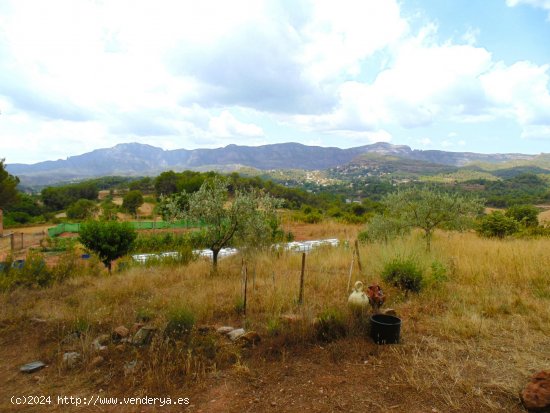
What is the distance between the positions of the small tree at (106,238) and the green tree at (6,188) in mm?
30168

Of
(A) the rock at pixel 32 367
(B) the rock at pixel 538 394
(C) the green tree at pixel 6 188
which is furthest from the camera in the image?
(C) the green tree at pixel 6 188

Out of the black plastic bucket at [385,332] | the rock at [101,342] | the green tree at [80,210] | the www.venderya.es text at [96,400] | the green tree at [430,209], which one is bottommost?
the green tree at [80,210]

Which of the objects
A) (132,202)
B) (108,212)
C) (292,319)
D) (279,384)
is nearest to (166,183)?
(132,202)

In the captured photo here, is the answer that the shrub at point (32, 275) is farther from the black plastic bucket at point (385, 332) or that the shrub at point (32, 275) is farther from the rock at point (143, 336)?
the black plastic bucket at point (385, 332)

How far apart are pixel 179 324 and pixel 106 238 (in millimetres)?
7911

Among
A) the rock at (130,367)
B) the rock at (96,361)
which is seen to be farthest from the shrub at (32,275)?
the rock at (130,367)

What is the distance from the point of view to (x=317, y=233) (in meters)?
21.2

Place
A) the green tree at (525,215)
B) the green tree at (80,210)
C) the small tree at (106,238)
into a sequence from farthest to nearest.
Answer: the green tree at (80,210)
the green tree at (525,215)
the small tree at (106,238)

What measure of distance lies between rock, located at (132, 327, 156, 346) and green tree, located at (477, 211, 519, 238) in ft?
49.9

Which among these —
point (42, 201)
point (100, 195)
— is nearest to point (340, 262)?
point (42, 201)

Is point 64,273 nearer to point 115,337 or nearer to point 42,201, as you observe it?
point 115,337

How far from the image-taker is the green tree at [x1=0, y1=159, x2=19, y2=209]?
33.2m

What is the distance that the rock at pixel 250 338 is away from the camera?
4328mm

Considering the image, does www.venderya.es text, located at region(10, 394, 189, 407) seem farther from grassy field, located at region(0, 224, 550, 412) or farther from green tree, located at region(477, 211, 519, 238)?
green tree, located at region(477, 211, 519, 238)
